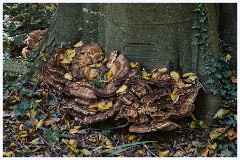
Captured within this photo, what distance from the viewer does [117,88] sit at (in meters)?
4.17

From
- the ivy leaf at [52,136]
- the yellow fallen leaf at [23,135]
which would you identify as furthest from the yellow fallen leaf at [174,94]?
the yellow fallen leaf at [23,135]

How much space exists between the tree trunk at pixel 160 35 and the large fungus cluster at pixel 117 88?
14 cm

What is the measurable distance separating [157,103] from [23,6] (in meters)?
4.43

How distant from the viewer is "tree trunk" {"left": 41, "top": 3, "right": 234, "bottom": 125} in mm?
4242

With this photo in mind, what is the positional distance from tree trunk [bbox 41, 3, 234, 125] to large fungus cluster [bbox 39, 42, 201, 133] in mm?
138

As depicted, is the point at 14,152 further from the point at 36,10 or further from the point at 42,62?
the point at 36,10

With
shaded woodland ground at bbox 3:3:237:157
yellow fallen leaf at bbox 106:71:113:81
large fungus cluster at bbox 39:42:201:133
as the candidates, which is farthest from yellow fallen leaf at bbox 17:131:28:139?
yellow fallen leaf at bbox 106:71:113:81

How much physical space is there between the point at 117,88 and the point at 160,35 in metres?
Result: 0.82

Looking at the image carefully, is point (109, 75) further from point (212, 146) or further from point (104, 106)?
point (212, 146)

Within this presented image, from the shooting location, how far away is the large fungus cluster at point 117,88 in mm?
3920

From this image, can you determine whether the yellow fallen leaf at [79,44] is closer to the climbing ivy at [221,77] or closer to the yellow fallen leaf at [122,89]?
the yellow fallen leaf at [122,89]

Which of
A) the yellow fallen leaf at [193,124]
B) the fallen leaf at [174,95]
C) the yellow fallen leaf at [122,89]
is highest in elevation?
the yellow fallen leaf at [122,89]

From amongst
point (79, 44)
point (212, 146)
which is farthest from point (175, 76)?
point (79, 44)

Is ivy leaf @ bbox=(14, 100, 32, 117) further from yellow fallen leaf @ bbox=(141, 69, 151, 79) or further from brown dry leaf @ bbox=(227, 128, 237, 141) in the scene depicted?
brown dry leaf @ bbox=(227, 128, 237, 141)
